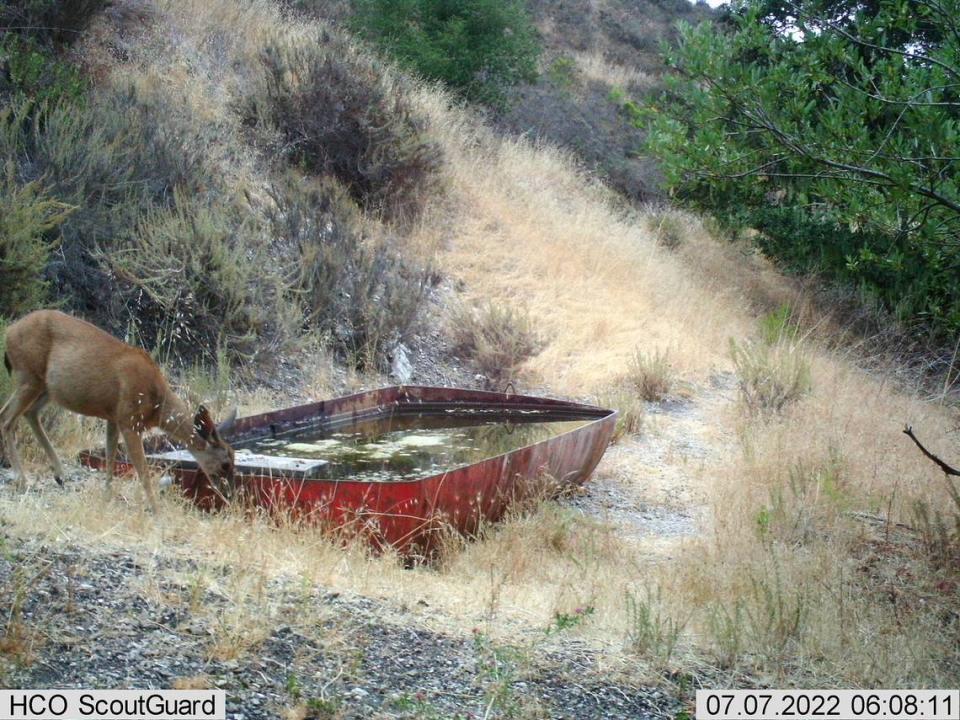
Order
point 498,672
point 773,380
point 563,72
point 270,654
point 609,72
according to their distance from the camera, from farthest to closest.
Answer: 1. point 609,72
2. point 563,72
3. point 773,380
4. point 498,672
5. point 270,654

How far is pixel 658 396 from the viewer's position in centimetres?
1241

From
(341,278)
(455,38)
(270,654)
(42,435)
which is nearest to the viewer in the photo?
(270,654)

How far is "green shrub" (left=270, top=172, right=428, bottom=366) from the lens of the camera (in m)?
11.7

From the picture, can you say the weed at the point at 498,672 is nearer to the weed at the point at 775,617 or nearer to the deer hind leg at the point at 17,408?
the weed at the point at 775,617

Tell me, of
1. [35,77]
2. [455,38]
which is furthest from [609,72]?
[35,77]

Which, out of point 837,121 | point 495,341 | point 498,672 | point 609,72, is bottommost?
point 495,341

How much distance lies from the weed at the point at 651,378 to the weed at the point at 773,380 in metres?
0.92

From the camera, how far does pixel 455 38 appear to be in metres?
21.7

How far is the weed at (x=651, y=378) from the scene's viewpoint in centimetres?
1241

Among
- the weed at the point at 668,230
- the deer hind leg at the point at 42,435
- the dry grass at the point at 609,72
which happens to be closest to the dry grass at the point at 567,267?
the weed at the point at 668,230

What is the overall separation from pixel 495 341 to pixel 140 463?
693cm

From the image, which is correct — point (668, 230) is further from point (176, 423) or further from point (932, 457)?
point (932, 457)

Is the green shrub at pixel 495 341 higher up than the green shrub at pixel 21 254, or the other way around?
the green shrub at pixel 21 254

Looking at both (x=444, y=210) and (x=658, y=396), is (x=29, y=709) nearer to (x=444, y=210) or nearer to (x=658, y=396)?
(x=658, y=396)
